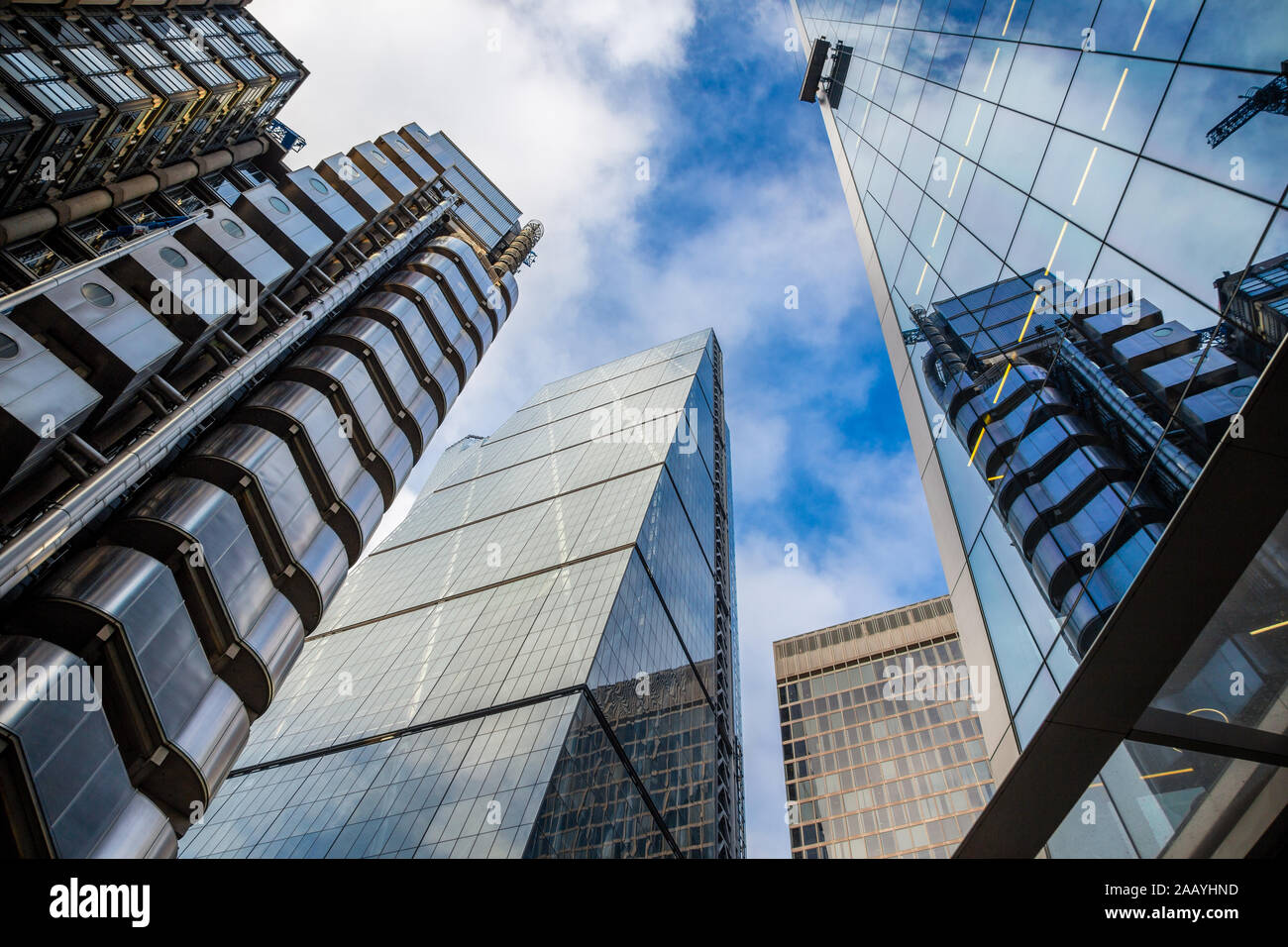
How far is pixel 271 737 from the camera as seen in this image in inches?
1677

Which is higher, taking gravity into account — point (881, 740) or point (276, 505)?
point (881, 740)

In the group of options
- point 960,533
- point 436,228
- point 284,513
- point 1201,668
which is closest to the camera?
point 1201,668

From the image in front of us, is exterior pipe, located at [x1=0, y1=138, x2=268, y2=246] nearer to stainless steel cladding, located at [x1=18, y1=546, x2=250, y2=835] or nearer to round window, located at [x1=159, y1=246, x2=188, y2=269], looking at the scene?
round window, located at [x1=159, y1=246, x2=188, y2=269]

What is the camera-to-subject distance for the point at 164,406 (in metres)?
16.9

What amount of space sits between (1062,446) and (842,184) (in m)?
18.4

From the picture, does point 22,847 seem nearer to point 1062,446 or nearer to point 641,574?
point 1062,446

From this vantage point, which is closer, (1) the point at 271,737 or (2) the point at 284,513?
(2) the point at 284,513

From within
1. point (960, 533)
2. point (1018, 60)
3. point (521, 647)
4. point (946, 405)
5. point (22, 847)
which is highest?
point (521, 647)

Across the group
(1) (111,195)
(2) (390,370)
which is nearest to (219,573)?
(2) (390,370)

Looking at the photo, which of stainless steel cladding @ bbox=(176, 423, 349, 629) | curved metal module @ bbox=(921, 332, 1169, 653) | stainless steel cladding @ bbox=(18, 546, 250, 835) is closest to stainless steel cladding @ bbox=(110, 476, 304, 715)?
stainless steel cladding @ bbox=(176, 423, 349, 629)

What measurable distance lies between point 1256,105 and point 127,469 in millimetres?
17785

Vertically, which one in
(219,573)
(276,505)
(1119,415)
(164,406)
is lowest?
(1119,415)

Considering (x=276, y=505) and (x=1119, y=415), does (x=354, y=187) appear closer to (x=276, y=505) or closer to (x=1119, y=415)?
(x=276, y=505)

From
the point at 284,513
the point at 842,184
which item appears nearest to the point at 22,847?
the point at 284,513
